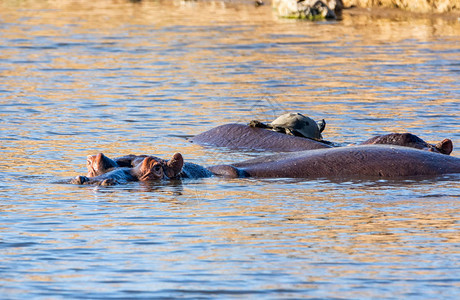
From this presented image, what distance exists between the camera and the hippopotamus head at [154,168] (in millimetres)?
9742

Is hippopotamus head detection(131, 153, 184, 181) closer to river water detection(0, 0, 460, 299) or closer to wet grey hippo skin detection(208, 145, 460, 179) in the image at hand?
river water detection(0, 0, 460, 299)

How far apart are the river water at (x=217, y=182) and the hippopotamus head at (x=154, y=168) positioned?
190 millimetres

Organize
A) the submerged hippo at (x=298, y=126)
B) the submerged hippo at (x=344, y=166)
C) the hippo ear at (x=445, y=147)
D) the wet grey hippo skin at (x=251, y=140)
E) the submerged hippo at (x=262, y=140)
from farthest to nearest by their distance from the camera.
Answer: the submerged hippo at (x=298, y=126)
the wet grey hippo skin at (x=251, y=140)
the submerged hippo at (x=262, y=140)
the hippo ear at (x=445, y=147)
the submerged hippo at (x=344, y=166)

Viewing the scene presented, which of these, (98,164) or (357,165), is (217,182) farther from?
(357,165)

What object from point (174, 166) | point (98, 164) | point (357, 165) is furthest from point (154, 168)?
point (357, 165)

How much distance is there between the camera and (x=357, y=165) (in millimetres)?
10258

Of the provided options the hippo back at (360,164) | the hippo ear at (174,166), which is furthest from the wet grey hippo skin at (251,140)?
the hippo ear at (174,166)

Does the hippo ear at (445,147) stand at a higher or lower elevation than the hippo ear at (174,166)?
lower

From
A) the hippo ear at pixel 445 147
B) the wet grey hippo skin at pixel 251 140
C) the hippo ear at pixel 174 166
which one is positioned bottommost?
the wet grey hippo skin at pixel 251 140

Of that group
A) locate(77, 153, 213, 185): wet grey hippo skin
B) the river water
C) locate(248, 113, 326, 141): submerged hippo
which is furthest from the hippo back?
locate(248, 113, 326, 141): submerged hippo

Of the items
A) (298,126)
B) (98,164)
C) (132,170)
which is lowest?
(298,126)

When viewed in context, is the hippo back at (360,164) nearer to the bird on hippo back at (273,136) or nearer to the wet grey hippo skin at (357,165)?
the wet grey hippo skin at (357,165)

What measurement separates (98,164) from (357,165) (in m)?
2.41

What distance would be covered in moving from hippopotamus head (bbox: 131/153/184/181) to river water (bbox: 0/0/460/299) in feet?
0.62
